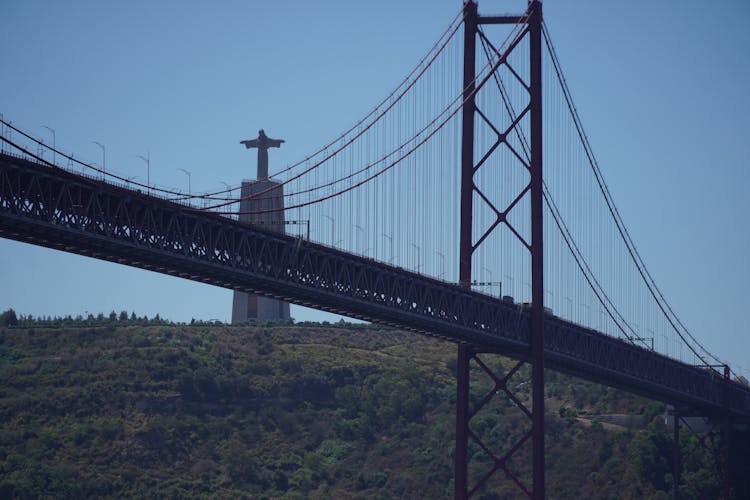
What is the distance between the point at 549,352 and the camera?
266 feet

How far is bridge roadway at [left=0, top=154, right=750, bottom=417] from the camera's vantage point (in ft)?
173

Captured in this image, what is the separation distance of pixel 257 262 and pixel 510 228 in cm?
1948

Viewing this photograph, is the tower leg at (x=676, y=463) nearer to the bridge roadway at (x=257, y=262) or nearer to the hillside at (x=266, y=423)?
the hillside at (x=266, y=423)

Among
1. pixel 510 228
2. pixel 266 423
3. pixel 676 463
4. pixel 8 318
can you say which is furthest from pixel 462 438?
pixel 8 318

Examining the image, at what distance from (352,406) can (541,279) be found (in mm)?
57439

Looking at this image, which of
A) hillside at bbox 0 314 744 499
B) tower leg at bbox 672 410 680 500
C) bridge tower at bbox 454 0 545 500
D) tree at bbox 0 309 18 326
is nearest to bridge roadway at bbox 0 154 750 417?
bridge tower at bbox 454 0 545 500

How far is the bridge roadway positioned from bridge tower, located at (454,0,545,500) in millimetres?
1449

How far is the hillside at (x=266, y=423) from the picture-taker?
11244 centimetres

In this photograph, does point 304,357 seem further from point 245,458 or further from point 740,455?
point 740,455

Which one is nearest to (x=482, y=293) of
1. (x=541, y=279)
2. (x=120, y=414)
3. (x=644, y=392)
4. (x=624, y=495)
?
(x=541, y=279)

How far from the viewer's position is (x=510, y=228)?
77.6 metres

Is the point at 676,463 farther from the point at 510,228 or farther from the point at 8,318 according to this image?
the point at 8,318

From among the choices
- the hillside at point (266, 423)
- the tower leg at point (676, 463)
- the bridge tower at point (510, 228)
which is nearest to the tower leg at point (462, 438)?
the bridge tower at point (510, 228)

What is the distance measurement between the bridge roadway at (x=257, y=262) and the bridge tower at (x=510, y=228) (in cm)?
145
